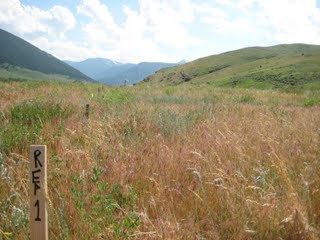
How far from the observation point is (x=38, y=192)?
2.08 meters

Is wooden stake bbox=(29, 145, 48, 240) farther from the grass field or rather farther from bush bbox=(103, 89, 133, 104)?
bush bbox=(103, 89, 133, 104)

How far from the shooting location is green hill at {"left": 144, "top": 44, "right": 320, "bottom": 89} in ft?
159

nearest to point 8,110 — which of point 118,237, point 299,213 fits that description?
point 118,237

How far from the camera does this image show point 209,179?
3584 mm

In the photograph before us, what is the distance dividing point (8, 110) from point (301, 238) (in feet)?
21.9

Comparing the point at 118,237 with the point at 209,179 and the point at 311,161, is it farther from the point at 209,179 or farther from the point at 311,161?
the point at 311,161

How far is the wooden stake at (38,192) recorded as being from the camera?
206 cm

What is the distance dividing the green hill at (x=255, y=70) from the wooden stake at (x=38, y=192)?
41.1 meters

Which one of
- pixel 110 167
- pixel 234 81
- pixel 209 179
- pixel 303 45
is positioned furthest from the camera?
pixel 303 45

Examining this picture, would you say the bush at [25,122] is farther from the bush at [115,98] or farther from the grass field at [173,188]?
the bush at [115,98]

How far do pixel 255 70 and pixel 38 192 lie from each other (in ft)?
228

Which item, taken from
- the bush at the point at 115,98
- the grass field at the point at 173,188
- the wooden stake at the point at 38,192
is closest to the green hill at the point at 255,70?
the bush at the point at 115,98

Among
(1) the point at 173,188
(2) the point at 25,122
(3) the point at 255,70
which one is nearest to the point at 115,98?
(2) the point at 25,122

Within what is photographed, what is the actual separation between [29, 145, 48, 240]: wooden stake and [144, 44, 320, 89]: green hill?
4110 cm
